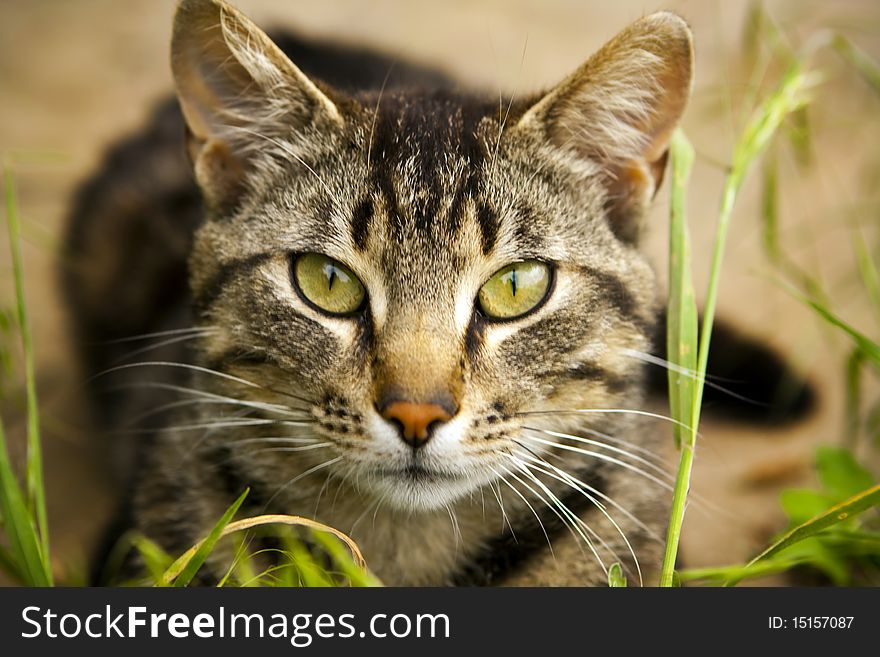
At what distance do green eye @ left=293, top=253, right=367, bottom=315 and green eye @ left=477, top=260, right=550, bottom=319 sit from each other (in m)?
0.25

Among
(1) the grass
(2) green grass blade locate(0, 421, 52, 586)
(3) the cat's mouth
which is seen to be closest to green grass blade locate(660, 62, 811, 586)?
(1) the grass

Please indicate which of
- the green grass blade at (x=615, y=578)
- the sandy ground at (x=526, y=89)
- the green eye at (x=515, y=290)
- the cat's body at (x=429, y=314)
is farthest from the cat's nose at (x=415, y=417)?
the sandy ground at (x=526, y=89)

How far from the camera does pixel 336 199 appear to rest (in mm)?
1812

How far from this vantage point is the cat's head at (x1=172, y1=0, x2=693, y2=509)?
1635 millimetres

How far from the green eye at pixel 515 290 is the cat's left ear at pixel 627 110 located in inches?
11.2

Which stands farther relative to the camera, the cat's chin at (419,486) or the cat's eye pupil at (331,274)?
the cat's eye pupil at (331,274)

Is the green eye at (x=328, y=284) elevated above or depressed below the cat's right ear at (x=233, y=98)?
below

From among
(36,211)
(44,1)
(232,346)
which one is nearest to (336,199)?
(232,346)

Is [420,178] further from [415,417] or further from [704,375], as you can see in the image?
[704,375]

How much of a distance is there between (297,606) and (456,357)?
0.54 m

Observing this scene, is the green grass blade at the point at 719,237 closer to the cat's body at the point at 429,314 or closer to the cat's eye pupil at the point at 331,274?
the cat's body at the point at 429,314

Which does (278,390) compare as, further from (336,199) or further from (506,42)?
(506,42)

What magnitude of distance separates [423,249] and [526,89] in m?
1.76

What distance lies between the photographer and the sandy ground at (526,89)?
112 inches
